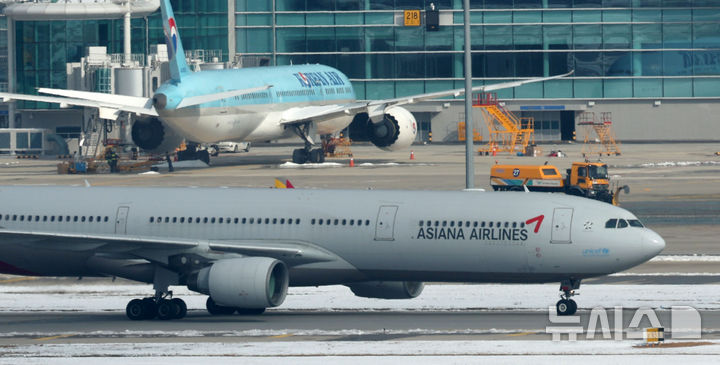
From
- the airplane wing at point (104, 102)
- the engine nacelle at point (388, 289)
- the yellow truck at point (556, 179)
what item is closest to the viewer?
the engine nacelle at point (388, 289)

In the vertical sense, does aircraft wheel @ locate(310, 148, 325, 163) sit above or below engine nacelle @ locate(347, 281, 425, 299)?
above

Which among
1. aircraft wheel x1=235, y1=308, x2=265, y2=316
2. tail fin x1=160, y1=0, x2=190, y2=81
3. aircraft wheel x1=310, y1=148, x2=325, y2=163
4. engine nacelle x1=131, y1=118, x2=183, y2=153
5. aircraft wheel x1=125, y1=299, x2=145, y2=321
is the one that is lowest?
aircraft wheel x1=235, y1=308, x2=265, y2=316

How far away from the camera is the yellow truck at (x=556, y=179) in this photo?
60.9 meters

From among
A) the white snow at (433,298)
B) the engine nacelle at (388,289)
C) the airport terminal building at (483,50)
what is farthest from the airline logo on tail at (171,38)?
the engine nacelle at (388,289)

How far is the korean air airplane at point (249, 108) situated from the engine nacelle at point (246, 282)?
43.5 meters

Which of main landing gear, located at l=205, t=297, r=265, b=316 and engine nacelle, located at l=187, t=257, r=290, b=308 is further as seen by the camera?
main landing gear, located at l=205, t=297, r=265, b=316

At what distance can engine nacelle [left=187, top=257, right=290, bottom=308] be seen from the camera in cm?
2962

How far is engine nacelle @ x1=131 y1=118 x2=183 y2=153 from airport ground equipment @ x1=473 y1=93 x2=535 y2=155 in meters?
29.7

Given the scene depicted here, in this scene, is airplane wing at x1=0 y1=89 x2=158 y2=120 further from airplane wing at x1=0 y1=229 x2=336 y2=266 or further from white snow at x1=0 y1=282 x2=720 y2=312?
airplane wing at x1=0 y1=229 x2=336 y2=266

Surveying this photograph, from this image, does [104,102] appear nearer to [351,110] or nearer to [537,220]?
[351,110]

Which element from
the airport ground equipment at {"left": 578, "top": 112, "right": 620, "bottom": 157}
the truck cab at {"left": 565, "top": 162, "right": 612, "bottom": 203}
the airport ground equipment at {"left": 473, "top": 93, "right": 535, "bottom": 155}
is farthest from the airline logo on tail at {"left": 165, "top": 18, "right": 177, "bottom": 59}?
the airport ground equipment at {"left": 578, "top": 112, "right": 620, "bottom": 157}

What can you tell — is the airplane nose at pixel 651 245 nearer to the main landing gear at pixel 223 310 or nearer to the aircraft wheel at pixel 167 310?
the main landing gear at pixel 223 310

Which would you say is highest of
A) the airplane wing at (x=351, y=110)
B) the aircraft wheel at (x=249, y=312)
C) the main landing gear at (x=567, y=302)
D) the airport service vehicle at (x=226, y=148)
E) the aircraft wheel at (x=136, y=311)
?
the airplane wing at (x=351, y=110)

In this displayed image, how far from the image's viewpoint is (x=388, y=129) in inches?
3265
